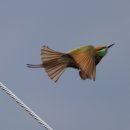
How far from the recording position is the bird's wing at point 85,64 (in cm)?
278

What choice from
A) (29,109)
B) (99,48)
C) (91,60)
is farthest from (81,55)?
(29,109)

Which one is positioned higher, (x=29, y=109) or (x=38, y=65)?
(x=38, y=65)

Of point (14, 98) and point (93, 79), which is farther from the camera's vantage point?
point (14, 98)

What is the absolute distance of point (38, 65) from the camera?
9.71ft

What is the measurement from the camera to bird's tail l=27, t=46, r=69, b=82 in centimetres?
283

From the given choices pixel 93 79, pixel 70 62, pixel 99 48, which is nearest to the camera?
pixel 93 79

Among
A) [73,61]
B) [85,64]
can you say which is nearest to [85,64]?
[85,64]

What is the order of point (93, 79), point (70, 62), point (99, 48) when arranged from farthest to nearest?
point (99, 48) → point (70, 62) → point (93, 79)

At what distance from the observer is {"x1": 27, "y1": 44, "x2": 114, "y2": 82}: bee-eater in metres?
2.80

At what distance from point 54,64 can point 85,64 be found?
0.65 ft

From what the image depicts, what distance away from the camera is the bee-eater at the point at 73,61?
9.18 ft

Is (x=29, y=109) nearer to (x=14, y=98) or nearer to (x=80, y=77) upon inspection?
(x=14, y=98)

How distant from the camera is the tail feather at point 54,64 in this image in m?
2.83

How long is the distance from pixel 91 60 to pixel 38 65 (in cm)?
35
